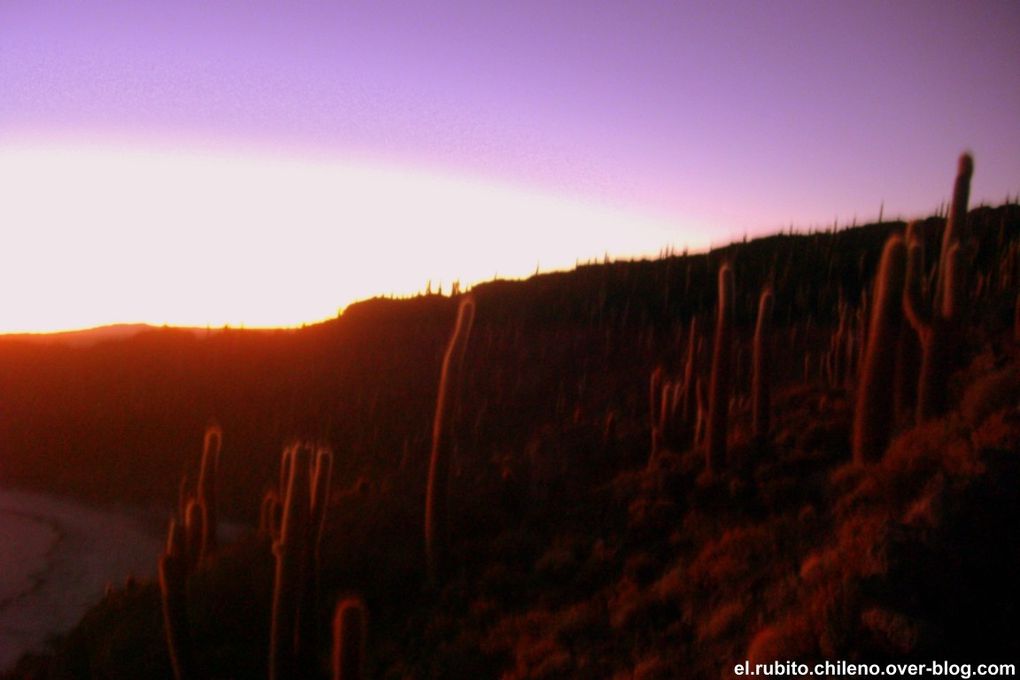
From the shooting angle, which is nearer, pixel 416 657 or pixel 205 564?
pixel 416 657

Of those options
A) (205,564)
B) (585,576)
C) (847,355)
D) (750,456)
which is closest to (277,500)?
(205,564)

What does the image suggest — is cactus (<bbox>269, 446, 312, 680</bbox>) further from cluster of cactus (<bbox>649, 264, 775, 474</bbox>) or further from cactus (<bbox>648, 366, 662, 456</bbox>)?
→ cactus (<bbox>648, 366, 662, 456</bbox>)

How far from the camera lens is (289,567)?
15539 millimetres

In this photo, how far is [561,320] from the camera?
166 ft

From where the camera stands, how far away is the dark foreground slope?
1115cm

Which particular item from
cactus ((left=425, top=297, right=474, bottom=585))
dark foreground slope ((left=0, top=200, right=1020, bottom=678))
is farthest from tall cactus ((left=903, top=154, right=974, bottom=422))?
cactus ((left=425, top=297, right=474, bottom=585))

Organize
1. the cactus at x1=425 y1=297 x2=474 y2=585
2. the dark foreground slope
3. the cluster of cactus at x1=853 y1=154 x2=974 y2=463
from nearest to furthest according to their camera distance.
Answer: the dark foreground slope < the cluster of cactus at x1=853 y1=154 x2=974 y2=463 < the cactus at x1=425 y1=297 x2=474 y2=585

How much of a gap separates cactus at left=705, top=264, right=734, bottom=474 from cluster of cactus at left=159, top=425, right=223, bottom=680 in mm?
10019

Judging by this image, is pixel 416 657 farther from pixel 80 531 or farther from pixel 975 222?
pixel 975 222

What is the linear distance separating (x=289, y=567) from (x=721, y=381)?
8529mm

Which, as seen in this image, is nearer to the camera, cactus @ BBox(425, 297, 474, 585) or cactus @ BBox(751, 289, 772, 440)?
cactus @ BBox(751, 289, 772, 440)

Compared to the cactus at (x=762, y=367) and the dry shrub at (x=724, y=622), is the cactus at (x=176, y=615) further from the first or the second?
the cactus at (x=762, y=367)

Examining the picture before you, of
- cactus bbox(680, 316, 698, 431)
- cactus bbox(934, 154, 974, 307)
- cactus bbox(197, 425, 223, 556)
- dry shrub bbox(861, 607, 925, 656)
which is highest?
cactus bbox(934, 154, 974, 307)

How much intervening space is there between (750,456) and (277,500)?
32.2 feet
